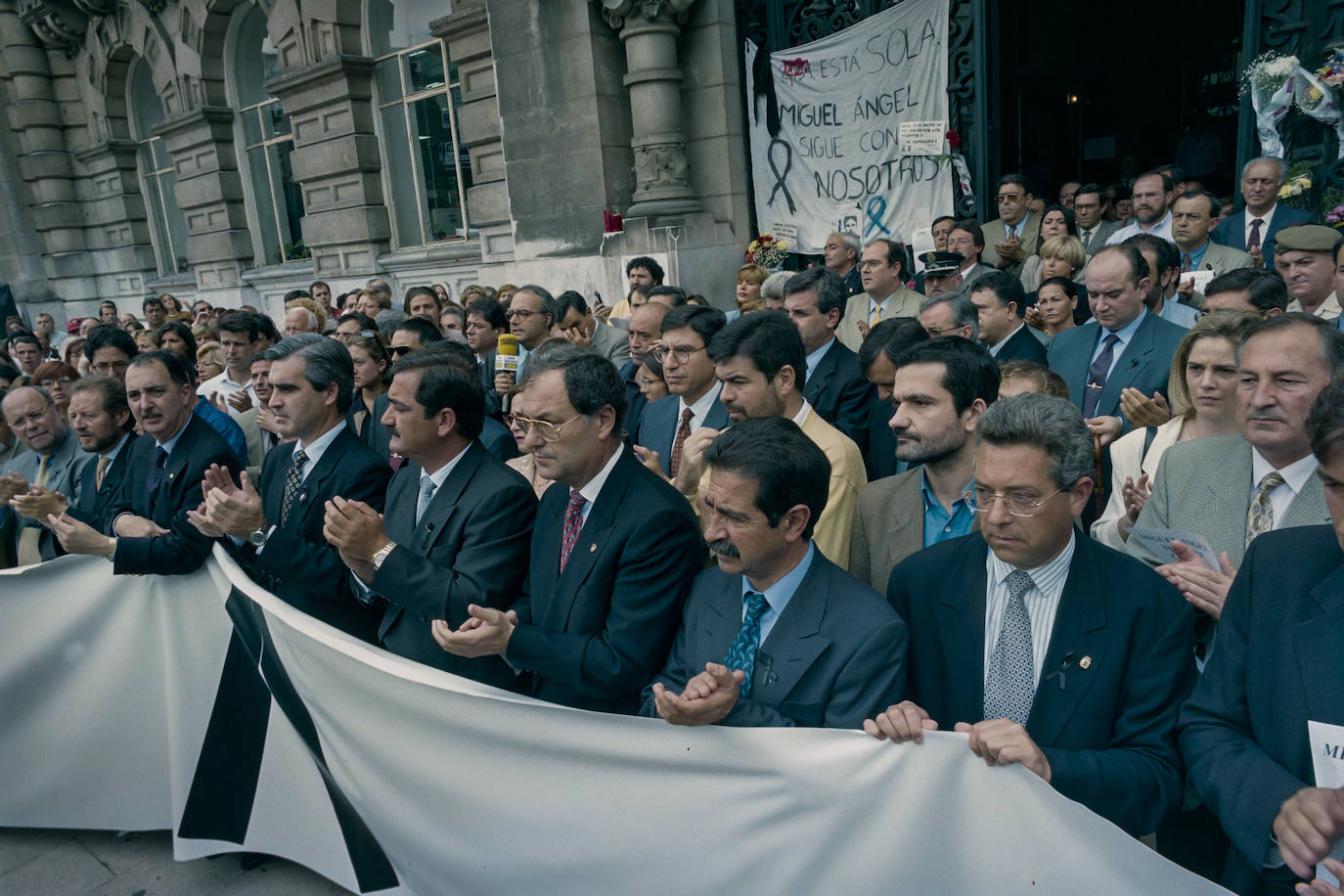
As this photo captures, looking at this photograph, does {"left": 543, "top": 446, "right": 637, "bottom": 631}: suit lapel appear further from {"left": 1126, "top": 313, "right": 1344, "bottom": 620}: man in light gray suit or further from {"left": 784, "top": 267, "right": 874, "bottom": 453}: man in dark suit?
{"left": 784, "top": 267, "right": 874, "bottom": 453}: man in dark suit

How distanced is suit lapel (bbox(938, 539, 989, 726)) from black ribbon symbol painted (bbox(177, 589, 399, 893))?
197 centimetres

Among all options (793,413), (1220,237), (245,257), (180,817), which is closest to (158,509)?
(180,817)

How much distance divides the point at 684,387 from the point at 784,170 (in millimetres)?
6371

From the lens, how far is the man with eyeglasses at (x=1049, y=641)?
190 cm

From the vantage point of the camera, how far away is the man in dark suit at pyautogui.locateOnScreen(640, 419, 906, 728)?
212cm

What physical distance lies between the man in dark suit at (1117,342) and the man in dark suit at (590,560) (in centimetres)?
247

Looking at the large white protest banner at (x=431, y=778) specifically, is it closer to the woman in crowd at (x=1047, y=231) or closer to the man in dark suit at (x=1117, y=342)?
the man in dark suit at (x=1117, y=342)

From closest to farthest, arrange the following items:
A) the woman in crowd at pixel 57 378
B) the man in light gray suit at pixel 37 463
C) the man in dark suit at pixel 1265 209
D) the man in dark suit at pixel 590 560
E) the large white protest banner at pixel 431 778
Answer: the large white protest banner at pixel 431 778 < the man in dark suit at pixel 590 560 < the man in light gray suit at pixel 37 463 < the man in dark suit at pixel 1265 209 < the woman in crowd at pixel 57 378

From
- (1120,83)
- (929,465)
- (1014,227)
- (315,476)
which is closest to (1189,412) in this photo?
(929,465)

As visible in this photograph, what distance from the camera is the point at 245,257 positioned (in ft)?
59.3

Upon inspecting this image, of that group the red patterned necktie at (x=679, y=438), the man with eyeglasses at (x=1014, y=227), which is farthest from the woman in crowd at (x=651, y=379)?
the man with eyeglasses at (x=1014, y=227)

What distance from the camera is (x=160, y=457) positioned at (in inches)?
159

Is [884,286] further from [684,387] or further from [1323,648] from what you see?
[1323,648]

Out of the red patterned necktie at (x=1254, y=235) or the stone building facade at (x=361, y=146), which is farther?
Result: the stone building facade at (x=361, y=146)
